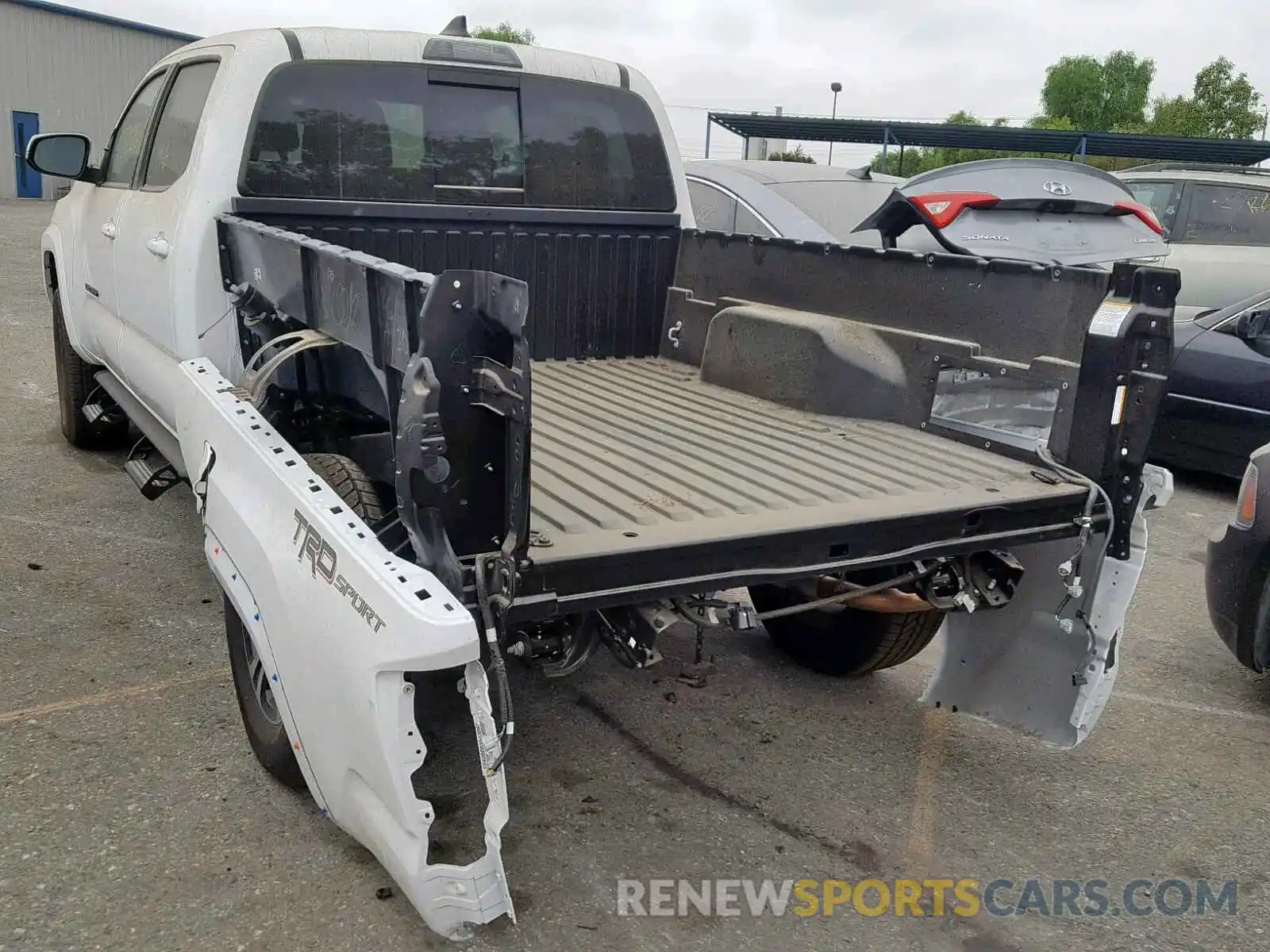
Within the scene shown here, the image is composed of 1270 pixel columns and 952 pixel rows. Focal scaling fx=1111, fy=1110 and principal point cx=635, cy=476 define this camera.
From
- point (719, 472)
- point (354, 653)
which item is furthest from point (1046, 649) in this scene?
point (354, 653)

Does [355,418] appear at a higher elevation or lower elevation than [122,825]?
higher

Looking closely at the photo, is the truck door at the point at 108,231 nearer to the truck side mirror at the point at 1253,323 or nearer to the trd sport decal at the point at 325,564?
the trd sport decal at the point at 325,564

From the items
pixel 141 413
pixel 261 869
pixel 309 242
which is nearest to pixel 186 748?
pixel 261 869

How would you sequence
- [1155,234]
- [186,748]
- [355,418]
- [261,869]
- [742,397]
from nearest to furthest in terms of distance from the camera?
[261,869] → [186,748] → [355,418] → [742,397] → [1155,234]

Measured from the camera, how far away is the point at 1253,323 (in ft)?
19.1

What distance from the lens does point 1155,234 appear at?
18.4 feet

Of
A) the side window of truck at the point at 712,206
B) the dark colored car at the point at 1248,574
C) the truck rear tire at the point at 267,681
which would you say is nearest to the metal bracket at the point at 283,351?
the truck rear tire at the point at 267,681

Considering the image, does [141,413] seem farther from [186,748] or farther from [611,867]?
[611,867]

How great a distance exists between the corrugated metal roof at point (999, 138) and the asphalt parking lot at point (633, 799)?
2029 centimetres

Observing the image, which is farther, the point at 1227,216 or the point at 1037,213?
the point at 1227,216

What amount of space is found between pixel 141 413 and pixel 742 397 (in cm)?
269

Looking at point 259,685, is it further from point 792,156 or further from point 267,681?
point 792,156

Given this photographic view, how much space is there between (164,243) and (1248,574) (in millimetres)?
4154

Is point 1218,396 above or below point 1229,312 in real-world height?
below
